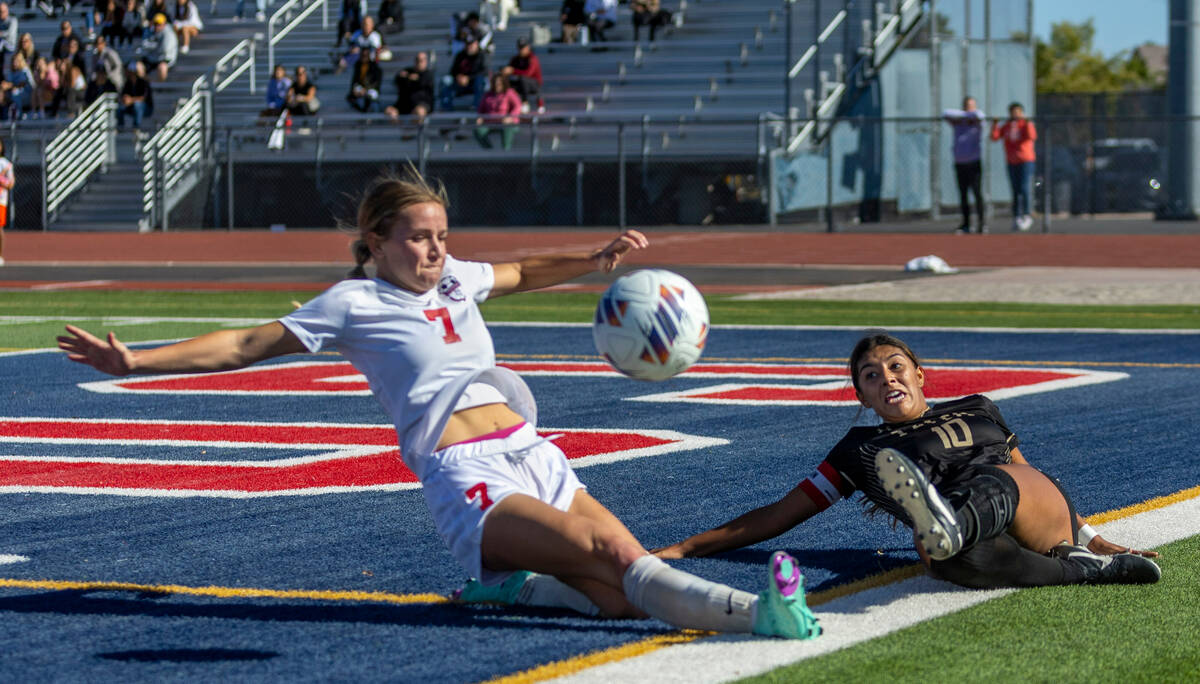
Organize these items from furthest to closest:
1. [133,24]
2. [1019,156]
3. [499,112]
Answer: [133,24]
[499,112]
[1019,156]

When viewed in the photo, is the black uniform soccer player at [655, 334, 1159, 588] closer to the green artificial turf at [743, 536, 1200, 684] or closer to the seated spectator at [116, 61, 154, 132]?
the green artificial turf at [743, 536, 1200, 684]

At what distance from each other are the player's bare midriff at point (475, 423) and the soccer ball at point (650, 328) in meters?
0.41

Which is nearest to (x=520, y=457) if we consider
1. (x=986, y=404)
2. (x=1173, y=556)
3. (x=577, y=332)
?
(x=986, y=404)

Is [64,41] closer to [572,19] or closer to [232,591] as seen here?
[572,19]

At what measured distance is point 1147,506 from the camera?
698cm

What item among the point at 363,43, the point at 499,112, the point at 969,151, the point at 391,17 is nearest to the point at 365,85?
the point at 363,43

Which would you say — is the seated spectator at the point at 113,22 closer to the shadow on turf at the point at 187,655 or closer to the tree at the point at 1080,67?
the shadow on turf at the point at 187,655

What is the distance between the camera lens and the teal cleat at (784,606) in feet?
15.6

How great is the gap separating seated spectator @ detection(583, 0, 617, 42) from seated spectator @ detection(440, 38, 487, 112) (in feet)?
9.69

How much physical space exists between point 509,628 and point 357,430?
462 cm

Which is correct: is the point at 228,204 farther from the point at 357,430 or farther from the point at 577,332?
the point at 357,430

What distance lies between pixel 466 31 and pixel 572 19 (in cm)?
254

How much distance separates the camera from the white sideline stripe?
4566 mm

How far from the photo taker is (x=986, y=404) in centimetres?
621
